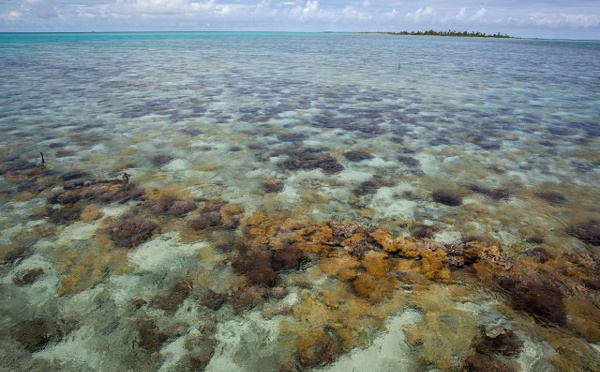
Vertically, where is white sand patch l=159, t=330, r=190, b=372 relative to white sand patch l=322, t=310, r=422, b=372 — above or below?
below

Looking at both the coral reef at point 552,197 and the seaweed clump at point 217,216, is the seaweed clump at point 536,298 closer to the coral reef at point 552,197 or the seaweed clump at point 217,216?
the coral reef at point 552,197

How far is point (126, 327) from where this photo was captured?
263 cm

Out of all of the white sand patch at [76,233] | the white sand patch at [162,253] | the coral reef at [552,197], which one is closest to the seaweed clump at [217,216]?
the white sand patch at [162,253]

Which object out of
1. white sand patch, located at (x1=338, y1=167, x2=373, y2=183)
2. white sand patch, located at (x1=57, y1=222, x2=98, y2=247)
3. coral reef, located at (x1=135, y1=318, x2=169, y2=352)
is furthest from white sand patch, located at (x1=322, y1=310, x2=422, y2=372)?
white sand patch, located at (x1=57, y1=222, x2=98, y2=247)

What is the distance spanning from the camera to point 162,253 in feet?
11.5

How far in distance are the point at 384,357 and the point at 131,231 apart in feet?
9.92

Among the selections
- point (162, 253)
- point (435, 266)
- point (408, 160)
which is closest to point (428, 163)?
point (408, 160)

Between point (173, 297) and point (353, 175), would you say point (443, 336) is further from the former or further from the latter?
point (353, 175)

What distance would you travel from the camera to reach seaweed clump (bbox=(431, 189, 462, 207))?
15.2 ft

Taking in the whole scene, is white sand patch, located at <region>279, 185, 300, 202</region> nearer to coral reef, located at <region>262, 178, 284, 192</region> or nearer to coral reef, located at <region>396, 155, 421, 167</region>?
coral reef, located at <region>262, 178, 284, 192</region>

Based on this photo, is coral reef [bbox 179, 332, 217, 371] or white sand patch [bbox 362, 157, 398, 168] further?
white sand patch [bbox 362, 157, 398, 168]

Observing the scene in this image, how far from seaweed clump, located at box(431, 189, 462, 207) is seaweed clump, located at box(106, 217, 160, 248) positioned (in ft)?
12.3

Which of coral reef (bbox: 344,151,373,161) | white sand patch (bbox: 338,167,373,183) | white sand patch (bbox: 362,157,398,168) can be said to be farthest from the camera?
coral reef (bbox: 344,151,373,161)

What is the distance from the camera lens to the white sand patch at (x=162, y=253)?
3318mm
